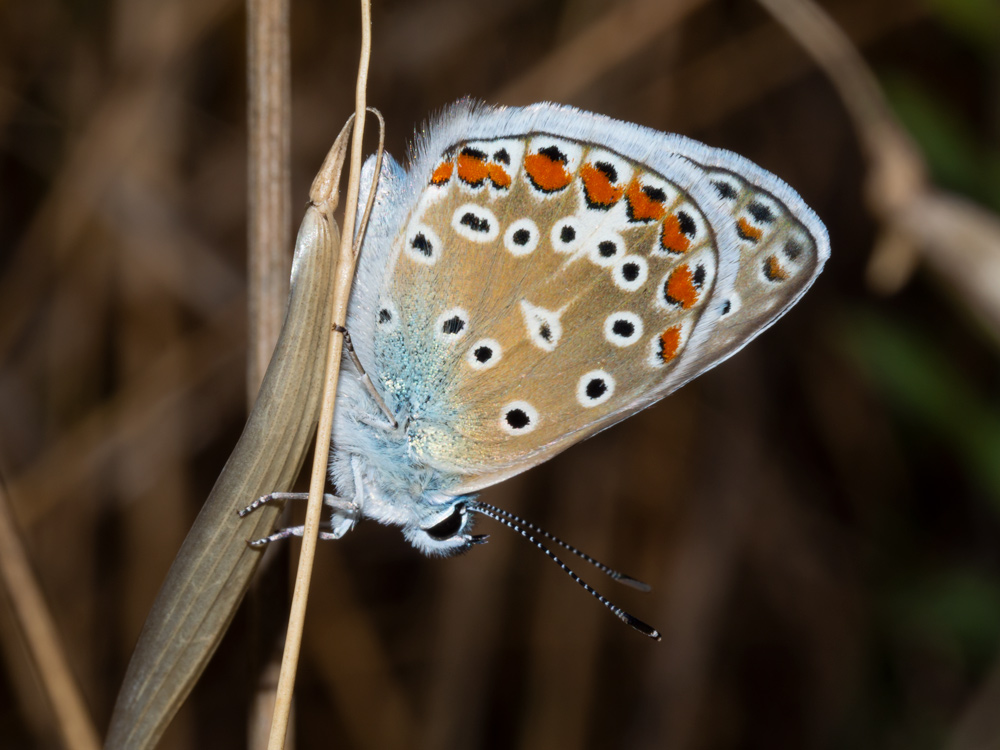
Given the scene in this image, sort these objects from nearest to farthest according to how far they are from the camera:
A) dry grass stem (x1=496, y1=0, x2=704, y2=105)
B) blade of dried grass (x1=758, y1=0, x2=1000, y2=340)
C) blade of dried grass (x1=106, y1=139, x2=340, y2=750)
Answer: blade of dried grass (x1=106, y1=139, x2=340, y2=750), blade of dried grass (x1=758, y1=0, x2=1000, y2=340), dry grass stem (x1=496, y1=0, x2=704, y2=105)

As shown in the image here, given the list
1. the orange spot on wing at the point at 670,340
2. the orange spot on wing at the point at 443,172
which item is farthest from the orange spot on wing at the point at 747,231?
the orange spot on wing at the point at 443,172

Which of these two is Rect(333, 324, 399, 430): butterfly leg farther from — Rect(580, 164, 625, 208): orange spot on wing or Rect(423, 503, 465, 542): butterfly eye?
Rect(580, 164, 625, 208): orange spot on wing

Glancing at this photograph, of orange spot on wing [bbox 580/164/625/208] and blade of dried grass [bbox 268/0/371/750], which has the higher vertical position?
orange spot on wing [bbox 580/164/625/208]

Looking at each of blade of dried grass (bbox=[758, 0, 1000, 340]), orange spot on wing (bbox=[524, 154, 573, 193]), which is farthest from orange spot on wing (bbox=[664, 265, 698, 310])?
blade of dried grass (bbox=[758, 0, 1000, 340])

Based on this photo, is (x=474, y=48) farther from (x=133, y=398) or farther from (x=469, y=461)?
(x=469, y=461)

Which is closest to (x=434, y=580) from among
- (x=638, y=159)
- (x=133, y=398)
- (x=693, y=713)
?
(x=693, y=713)

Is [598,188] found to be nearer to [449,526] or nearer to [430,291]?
[430,291]

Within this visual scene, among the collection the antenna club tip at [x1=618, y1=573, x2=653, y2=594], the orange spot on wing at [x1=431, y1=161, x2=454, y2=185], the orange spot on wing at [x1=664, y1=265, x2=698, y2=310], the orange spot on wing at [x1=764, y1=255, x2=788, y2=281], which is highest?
the orange spot on wing at [x1=431, y1=161, x2=454, y2=185]

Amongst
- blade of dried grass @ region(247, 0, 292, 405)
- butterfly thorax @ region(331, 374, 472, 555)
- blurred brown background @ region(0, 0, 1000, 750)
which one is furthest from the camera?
blurred brown background @ region(0, 0, 1000, 750)
